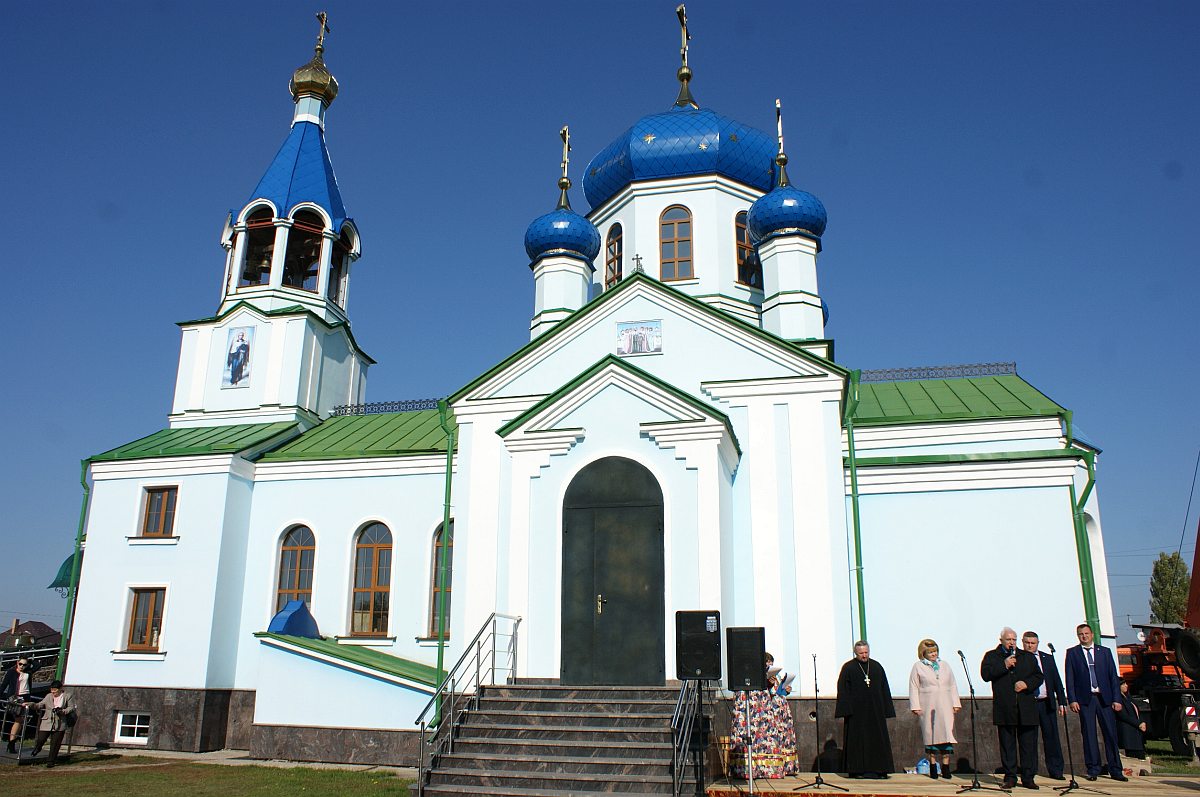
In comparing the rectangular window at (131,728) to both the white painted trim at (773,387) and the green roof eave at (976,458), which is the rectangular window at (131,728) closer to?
the white painted trim at (773,387)

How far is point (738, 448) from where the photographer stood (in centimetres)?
1180

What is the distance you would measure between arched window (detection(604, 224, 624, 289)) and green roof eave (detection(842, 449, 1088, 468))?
21.5 ft

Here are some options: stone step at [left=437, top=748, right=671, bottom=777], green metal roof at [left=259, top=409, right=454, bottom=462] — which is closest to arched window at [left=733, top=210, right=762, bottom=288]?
green metal roof at [left=259, top=409, right=454, bottom=462]

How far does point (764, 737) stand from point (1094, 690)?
3186mm

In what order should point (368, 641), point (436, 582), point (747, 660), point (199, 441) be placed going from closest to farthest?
point (747, 660), point (368, 641), point (436, 582), point (199, 441)

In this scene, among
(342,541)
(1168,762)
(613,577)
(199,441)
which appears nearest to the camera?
(613,577)

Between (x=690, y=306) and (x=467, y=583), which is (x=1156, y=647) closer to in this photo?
(x=690, y=306)

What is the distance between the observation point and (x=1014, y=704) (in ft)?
25.8

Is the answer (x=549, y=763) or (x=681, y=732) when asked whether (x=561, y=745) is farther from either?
(x=681, y=732)

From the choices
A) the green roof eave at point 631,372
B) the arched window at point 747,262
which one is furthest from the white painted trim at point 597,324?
the arched window at point 747,262

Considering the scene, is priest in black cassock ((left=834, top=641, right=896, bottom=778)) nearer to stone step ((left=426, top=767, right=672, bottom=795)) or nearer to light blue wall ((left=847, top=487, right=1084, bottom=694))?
stone step ((left=426, top=767, right=672, bottom=795))

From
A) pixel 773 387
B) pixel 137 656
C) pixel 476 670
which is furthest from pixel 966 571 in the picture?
pixel 137 656

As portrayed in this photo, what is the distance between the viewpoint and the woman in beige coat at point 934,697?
27.8 feet

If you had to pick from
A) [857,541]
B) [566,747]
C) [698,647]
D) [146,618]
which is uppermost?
[857,541]
